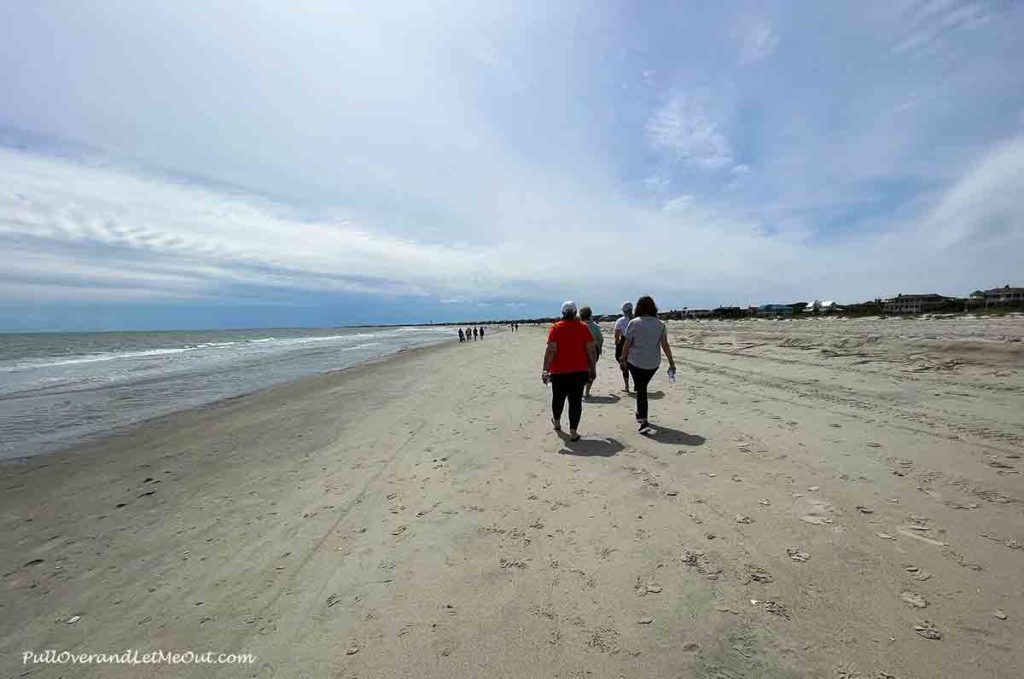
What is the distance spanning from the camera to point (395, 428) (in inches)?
340

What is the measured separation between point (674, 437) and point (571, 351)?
2.14 meters

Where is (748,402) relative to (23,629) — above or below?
above

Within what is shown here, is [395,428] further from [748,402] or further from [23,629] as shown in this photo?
[748,402]

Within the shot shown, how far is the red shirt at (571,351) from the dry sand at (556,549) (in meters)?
1.22

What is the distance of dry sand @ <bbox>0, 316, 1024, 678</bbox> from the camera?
8.46 feet

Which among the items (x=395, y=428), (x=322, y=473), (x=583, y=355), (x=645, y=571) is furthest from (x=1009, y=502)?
(x=395, y=428)

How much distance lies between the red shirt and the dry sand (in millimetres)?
1220

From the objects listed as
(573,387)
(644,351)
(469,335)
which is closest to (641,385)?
(644,351)

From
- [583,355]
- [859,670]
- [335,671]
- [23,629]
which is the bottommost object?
[23,629]

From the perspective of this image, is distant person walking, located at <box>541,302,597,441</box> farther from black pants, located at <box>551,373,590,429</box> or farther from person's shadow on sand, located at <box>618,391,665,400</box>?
person's shadow on sand, located at <box>618,391,665,400</box>

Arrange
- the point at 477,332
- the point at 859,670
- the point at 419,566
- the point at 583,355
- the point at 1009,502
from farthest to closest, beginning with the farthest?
the point at 477,332 < the point at 583,355 < the point at 1009,502 < the point at 419,566 < the point at 859,670

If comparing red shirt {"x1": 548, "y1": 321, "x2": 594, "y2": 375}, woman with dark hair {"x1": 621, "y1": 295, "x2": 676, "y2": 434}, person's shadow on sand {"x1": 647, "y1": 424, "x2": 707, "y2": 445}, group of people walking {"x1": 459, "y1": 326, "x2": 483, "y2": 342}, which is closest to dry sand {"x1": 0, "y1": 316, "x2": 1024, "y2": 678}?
person's shadow on sand {"x1": 647, "y1": 424, "x2": 707, "y2": 445}

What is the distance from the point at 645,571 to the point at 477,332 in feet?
212

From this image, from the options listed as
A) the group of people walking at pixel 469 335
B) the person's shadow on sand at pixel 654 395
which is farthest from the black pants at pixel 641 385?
the group of people walking at pixel 469 335
